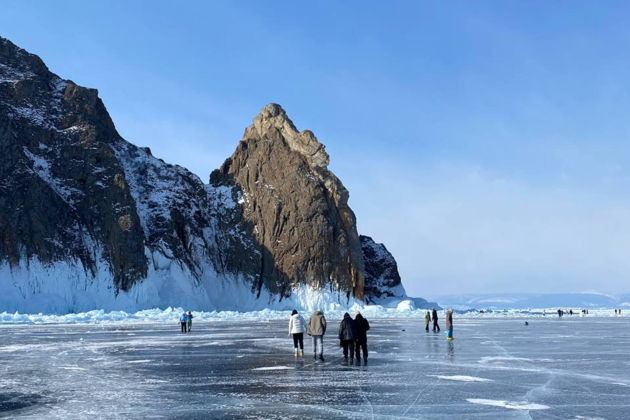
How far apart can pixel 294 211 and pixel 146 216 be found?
87.9 ft

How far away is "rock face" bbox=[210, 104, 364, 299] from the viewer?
4375 inches

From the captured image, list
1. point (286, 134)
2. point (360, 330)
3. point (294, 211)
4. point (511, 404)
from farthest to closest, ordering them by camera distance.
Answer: point (286, 134) → point (294, 211) → point (360, 330) → point (511, 404)

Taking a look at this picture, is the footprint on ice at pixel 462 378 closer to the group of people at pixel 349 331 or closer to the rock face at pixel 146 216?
Result: the group of people at pixel 349 331

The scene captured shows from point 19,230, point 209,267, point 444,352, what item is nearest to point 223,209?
point 209,267

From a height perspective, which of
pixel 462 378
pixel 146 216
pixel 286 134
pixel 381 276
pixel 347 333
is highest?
pixel 286 134

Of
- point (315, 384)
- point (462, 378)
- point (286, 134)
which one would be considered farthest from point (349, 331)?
point (286, 134)

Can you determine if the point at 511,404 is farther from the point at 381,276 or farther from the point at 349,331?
the point at 381,276

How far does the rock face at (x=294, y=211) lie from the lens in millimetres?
111125

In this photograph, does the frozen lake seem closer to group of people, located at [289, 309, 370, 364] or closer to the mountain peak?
group of people, located at [289, 309, 370, 364]

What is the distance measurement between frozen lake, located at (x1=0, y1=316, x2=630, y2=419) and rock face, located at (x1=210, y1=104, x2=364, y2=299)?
3325 inches

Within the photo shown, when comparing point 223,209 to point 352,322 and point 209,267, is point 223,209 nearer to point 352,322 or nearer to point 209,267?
point 209,267

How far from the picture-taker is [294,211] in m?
114

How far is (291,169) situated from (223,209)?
49.3ft

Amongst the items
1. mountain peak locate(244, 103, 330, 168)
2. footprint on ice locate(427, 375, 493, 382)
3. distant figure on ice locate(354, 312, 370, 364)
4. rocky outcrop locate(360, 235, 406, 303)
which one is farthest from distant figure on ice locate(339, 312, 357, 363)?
rocky outcrop locate(360, 235, 406, 303)
